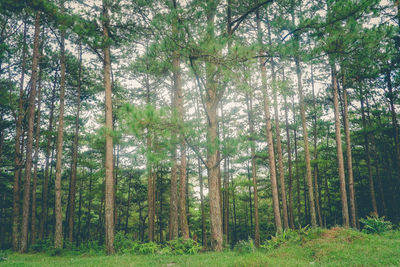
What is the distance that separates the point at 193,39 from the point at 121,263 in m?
6.64

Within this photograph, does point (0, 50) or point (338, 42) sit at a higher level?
point (0, 50)

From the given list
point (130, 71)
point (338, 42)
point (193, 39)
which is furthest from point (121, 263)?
point (130, 71)

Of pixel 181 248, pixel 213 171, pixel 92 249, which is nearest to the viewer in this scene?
pixel 213 171

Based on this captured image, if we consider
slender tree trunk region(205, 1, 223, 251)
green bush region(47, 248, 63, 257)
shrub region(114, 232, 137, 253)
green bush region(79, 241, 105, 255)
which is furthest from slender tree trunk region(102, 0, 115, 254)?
green bush region(47, 248, 63, 257)

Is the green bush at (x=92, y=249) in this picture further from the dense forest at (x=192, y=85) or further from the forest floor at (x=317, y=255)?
the forest floor at (x=317, y=255)

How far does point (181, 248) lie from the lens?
27.0 feet

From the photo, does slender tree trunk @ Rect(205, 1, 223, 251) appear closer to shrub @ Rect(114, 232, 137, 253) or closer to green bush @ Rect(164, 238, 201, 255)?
green bush @ Rect(164, 238, 201, 255)

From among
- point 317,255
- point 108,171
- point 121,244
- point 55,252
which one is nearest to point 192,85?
point 108,171

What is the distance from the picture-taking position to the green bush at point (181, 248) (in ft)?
25.9

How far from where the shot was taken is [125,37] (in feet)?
33.2

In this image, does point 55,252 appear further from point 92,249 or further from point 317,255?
point 317,255

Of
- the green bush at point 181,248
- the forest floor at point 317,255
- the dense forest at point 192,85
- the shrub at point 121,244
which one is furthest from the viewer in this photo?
the shrub at point 121,244

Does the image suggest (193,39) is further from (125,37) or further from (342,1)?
(125,37)

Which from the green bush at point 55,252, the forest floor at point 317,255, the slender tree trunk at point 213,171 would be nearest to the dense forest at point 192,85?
the slender tree trunk at point 213,171
